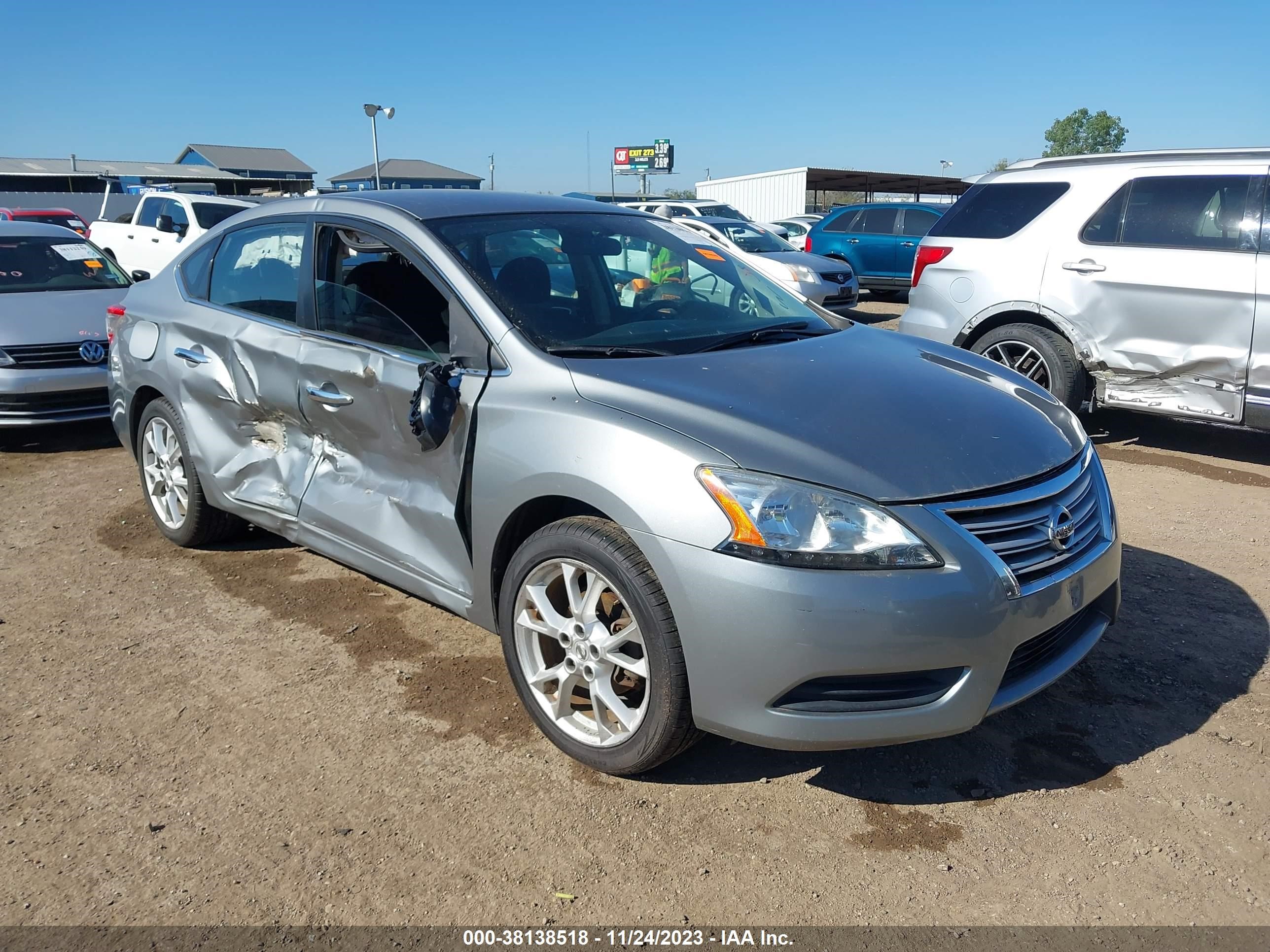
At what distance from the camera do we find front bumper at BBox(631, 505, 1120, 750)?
2.52 metres

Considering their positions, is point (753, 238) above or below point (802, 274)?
above

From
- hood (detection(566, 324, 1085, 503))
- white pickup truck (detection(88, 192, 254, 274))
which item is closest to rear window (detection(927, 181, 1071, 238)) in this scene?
hood (detection(566, 324, 1085, 503))

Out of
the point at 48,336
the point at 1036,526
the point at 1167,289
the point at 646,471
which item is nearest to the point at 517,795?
the point at 646,471

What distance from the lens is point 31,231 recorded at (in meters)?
8.73

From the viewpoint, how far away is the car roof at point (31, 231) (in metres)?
8.55

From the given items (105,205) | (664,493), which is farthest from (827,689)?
(105,205)

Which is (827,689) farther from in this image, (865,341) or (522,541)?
(865,341)

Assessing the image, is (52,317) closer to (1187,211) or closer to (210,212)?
(210,212)

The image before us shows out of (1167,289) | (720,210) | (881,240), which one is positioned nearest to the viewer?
(1167,289)

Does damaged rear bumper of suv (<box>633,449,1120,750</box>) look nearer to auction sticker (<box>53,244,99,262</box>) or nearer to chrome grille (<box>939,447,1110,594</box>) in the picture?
chrome grille (<box>939,447,1110,594</box>)

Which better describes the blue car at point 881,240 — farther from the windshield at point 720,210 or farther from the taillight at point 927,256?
the taillight at point 927,256

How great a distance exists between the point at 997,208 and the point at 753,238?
892cm

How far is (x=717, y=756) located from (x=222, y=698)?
5.82 feet

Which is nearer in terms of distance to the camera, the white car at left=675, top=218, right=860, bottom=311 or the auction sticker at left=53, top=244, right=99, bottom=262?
the auction sticker at left=53, top=244, right=99, bottom=262
